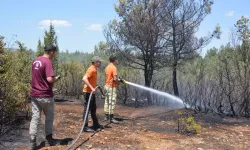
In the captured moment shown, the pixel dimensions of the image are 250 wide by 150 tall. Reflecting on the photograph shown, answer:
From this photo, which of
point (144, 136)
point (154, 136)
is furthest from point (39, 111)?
point (154, 136)

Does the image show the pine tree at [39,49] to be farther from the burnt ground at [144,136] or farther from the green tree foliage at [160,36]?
the burnt ground at [144,136]

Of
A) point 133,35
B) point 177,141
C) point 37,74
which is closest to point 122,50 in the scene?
point 133,35

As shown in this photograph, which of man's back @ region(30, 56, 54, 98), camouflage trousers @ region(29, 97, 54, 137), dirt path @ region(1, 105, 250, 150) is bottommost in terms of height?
dirt path @ region(1, 105, 250, 150)

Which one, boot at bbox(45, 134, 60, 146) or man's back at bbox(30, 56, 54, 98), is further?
boot at bbox(45, 134, 60, 146)

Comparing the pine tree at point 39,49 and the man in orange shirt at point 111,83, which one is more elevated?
the pine tree at point 39,49

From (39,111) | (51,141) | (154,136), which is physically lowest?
(154,136)

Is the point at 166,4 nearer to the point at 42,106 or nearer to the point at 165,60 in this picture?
the point at 165,60

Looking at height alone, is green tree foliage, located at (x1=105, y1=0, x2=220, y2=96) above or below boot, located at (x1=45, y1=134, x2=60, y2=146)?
above

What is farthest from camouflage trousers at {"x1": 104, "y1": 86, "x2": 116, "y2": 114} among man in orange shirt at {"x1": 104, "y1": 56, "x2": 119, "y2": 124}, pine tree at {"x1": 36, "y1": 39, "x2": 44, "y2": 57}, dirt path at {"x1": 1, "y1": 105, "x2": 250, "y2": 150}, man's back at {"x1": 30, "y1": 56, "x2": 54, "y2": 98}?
pine tree at {"x1": 36, "y1": 39, "x2": 44, "y2": 57}

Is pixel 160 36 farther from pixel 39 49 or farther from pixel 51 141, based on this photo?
pixel 51 141

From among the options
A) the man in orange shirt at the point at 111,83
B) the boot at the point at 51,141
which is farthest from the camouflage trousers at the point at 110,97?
the boot at the point at 51,141

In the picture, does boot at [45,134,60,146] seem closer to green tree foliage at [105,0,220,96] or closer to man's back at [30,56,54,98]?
man's back at [30,56,54,98]

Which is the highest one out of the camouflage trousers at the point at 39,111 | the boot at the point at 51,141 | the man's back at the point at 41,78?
the man's back at the point at 41,78

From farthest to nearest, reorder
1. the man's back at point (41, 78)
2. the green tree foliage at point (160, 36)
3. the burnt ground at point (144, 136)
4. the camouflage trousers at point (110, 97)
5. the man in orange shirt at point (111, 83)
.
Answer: the green tree foliage at point (160, 36) → the camouflage trousers at point (110, 97) → the man in orange shirt at point (111, 83) → the burnt ground at point (144, 136) → the man's back at point (41, 78)
